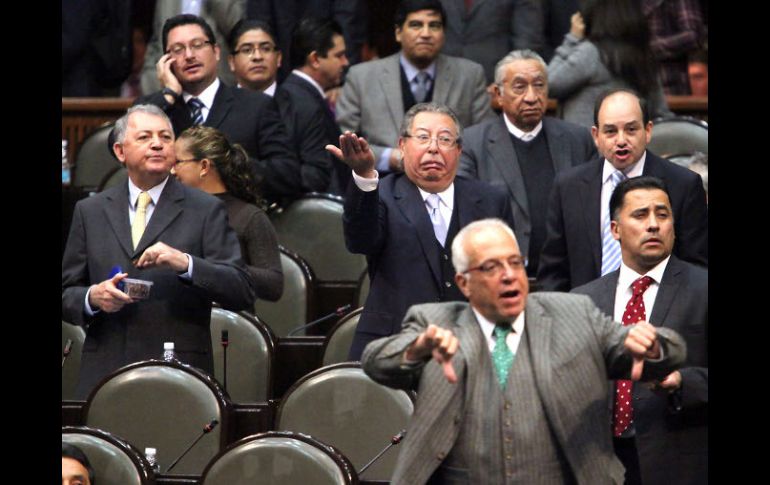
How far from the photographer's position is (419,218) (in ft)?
16.1

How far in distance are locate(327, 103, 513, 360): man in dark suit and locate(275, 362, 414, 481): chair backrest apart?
9.8 inches

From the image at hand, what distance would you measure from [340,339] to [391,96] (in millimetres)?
1630

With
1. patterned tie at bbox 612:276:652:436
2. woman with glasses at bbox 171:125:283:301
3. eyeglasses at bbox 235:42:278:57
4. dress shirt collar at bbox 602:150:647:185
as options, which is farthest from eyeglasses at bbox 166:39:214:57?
patterned tie at bbox 612:276:652:436

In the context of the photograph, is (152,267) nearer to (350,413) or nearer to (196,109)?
(350,413)

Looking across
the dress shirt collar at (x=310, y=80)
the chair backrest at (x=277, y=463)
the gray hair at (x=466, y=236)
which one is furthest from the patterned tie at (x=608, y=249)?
the dress shirt collar at (x=310, y=80)

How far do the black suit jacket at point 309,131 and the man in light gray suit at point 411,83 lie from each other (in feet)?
0.38

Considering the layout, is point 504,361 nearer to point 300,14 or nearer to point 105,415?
point 105,415

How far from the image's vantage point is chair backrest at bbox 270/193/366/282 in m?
6.49

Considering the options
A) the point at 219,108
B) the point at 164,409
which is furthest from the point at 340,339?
the point at 219,108

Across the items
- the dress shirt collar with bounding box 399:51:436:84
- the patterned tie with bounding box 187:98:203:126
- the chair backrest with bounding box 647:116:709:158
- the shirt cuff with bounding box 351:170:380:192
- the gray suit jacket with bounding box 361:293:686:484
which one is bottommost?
the gray suit jacket with bounding box 361:293:686:484

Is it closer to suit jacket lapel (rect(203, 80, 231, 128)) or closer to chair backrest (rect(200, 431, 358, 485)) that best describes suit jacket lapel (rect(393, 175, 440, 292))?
chair backrest (rect(200, 431, 358, 485))

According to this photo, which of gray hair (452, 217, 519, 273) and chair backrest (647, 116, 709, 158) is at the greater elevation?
chair backrest (647, 116, 709, 158)

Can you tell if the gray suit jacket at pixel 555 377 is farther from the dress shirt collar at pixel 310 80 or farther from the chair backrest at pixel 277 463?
the dress shirt collar at pixel 310 80
